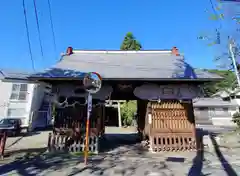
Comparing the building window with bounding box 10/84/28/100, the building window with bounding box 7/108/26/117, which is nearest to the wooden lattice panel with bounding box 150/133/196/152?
the building window with bounding box 7/108/26/117

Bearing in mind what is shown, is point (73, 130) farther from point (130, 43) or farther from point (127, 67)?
point (130, 43)

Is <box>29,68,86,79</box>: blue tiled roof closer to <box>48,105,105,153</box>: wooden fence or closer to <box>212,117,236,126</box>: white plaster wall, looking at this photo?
<box>48,105,105,153</box>: wooden fence

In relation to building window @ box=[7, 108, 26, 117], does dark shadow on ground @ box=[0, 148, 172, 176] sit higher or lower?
lower

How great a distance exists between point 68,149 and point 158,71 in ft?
16.5

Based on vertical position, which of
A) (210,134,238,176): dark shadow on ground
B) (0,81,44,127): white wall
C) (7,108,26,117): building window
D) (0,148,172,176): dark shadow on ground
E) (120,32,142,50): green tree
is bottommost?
(210,134,238,176): dark shadow on ground

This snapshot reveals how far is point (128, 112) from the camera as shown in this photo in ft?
73.4

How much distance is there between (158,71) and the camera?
7578 mm

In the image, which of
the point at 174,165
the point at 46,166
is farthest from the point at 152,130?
the point at 46,166

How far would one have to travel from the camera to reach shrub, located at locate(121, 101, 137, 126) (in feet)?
73.1

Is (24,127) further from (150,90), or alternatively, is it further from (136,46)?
(136,46)

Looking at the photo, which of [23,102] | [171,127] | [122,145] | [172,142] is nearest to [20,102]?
[23,102]

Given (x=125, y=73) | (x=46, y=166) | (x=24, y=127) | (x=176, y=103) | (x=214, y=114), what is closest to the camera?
(x=46, y=166)

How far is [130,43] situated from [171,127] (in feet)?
78.8

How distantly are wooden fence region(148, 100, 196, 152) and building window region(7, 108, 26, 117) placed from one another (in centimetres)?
1462
